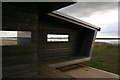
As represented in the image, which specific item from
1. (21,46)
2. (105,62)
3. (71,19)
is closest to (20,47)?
(21,46)

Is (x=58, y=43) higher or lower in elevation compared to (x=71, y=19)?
lower

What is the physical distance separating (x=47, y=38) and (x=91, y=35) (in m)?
3.19

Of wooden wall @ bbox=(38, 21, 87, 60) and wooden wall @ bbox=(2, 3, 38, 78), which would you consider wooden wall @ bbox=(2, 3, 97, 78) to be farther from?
wooden wall @ bbox=(38, 21, 87, 60)

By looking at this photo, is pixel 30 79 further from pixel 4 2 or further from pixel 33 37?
pixel 4 2

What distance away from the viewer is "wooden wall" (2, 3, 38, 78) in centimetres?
286

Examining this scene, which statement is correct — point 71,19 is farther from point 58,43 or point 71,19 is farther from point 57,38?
point 58,43

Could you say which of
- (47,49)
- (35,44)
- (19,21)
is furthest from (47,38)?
(19,21)

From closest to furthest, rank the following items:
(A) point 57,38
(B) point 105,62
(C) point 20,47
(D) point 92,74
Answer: (C) point 20,47
(D) point 92,74
(A) point 57,38
(B) point 105,62

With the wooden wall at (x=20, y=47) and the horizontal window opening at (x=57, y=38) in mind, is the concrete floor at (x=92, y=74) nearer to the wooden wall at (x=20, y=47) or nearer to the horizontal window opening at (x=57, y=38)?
the horizontal window opening at (x=57, y=38)

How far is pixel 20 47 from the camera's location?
3.09 meters

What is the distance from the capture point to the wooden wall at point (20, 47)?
9.39 ft

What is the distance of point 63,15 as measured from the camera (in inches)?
193

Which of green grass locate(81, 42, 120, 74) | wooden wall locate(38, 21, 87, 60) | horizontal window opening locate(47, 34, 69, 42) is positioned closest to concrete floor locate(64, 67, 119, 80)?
green grass locate(81, 42, 120, 74)

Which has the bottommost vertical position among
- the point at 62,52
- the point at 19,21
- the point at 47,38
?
the point at 62,52
